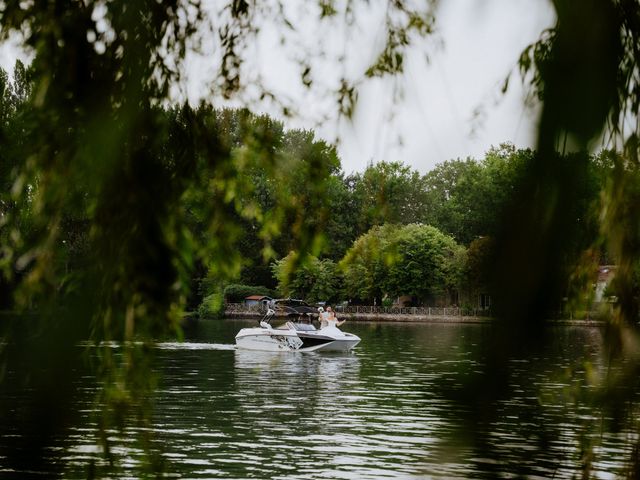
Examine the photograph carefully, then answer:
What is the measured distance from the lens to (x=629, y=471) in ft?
6.42

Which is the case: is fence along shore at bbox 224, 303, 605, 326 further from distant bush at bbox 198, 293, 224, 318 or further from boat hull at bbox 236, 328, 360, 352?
distant bush at bbox 198, 293, 224, 318

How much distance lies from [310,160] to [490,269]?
1.44 meters

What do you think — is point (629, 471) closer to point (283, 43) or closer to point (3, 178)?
point (283, 43)

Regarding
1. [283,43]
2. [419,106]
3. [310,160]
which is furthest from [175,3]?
[419,106]

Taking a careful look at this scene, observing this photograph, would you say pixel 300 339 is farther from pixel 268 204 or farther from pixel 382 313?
pixel 382 313

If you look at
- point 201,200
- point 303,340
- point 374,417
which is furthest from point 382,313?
point 201,200

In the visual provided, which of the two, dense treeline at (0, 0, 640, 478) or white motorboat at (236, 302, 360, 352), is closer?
dense treeline at (0, 0, 640, 478)

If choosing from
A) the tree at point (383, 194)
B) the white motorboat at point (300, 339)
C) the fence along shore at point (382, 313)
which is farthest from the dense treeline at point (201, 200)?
the fence along shore at point (382, 313)

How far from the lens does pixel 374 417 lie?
1903 centimetres

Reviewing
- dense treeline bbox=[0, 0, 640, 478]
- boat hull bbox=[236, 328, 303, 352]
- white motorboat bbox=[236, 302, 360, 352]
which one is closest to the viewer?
dense treeline bbox=[0, 0, 640, 478]

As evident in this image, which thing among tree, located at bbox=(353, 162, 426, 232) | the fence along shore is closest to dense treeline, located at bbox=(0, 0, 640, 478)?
tree, located at bbox=(353, 162, 426, 232)

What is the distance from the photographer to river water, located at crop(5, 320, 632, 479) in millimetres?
1466

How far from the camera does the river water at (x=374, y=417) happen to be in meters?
1.47

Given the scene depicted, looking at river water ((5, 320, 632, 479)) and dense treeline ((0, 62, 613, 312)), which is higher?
dense treeline ((0, 62, 613, 312))
